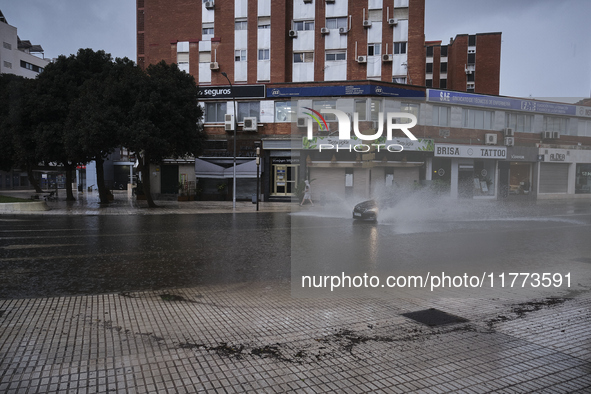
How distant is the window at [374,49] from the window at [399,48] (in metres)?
1.23

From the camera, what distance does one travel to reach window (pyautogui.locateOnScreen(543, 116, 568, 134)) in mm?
7445

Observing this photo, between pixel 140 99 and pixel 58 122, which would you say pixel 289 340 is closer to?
pixel 140 99

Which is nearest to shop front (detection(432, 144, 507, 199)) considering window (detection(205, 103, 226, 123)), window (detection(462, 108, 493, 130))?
window (detection(462, 108, 493, 130))

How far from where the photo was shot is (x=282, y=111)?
96.9ft

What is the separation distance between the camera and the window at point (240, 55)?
32156mm

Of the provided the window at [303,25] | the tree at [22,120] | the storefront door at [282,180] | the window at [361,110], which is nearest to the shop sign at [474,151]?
the window at [361,110]

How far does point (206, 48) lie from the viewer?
32.6 meters

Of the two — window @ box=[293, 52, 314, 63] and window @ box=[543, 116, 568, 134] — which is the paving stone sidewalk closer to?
window @ box=[543, 116, 568, 134]

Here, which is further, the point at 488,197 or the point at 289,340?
the point at 488,197

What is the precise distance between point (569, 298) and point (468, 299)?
1544 millimetres

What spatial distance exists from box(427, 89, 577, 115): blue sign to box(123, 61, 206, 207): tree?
15.6m

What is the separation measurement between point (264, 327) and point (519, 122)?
7.41 metres

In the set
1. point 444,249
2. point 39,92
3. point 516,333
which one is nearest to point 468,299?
point 516,333

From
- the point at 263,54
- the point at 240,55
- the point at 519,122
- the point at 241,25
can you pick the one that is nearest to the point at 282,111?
the point at 263,54
